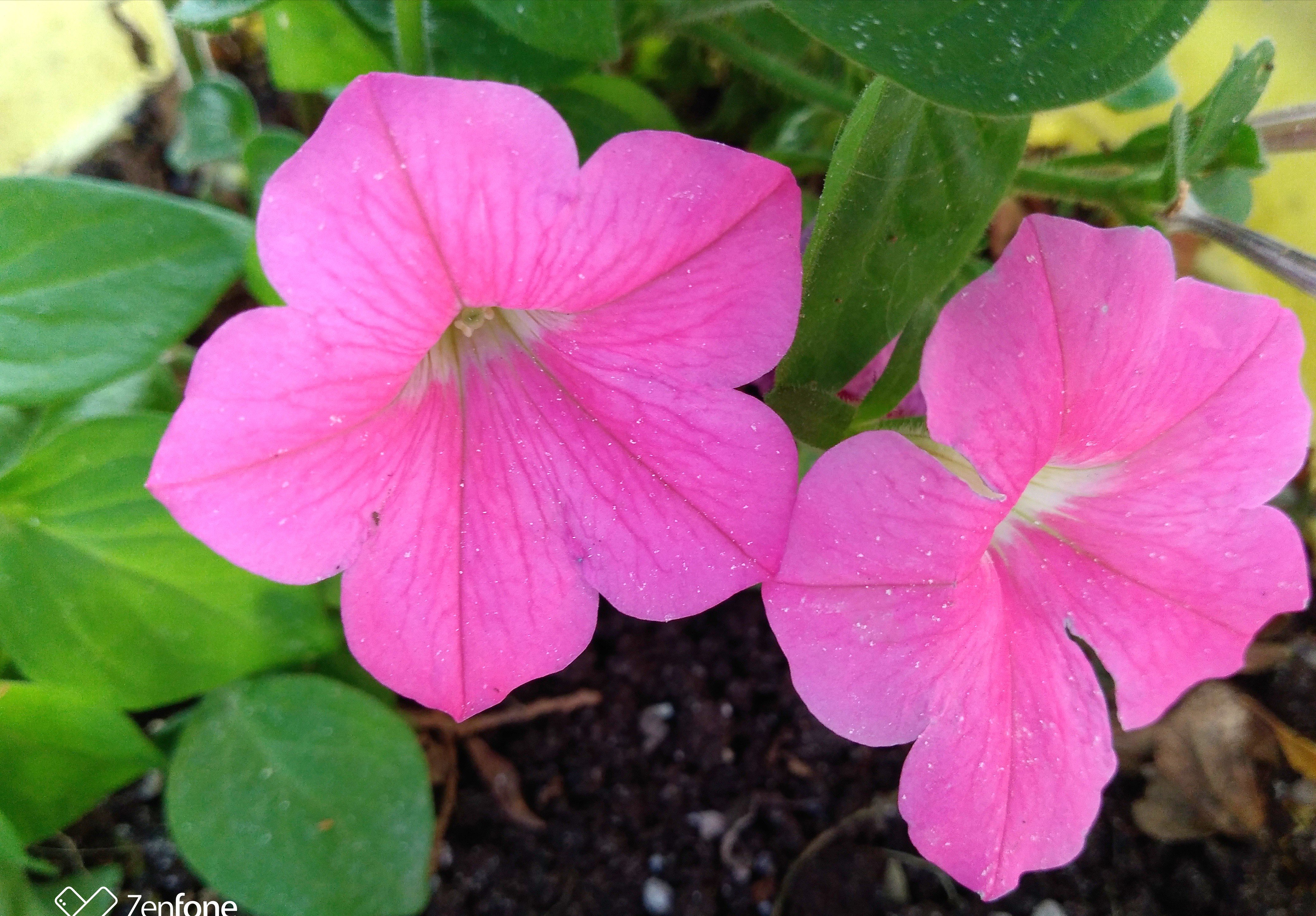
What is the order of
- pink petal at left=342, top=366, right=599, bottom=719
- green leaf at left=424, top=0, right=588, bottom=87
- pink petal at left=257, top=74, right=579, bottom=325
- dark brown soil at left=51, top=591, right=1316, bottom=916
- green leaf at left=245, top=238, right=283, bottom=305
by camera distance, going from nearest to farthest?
pink petal at left=257, top=74, right=579, bottom=325 < pink petal at left=342, top=366, right=599, bottom=719 < green leaf at left=245, top=238, right=283, bottom=305 < green leaf at left=424, top=0, right=588, bottom=87 < dark brown soil at left=51, top=591, right=1316, bottom=916

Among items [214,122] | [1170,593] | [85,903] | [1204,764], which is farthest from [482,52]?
[1204,764]

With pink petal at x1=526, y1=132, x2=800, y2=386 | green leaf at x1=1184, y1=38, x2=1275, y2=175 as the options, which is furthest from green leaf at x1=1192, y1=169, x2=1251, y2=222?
pink petal at x1=526, y1=132, x2=800, y2=386

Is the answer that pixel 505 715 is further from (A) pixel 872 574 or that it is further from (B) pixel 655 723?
(A) pixel 872 574

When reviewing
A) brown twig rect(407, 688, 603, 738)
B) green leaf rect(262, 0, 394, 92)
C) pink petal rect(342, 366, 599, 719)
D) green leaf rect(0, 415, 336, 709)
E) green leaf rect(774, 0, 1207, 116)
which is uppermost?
green leaf rect(774, 0, 1207, 116)

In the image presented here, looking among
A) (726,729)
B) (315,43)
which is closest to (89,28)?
(315,43)

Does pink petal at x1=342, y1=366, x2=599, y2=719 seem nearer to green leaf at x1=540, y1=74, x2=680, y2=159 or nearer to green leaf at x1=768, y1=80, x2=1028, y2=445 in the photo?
green leaf at x1=768, y1=80, x2=1028, y2=445

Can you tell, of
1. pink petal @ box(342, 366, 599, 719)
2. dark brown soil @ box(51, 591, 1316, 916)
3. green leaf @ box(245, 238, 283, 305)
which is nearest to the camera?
pink petal @ box(342, 366, 599, 719)

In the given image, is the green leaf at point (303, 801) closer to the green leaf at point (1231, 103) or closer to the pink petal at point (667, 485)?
the pink petal at point (667, 485)
